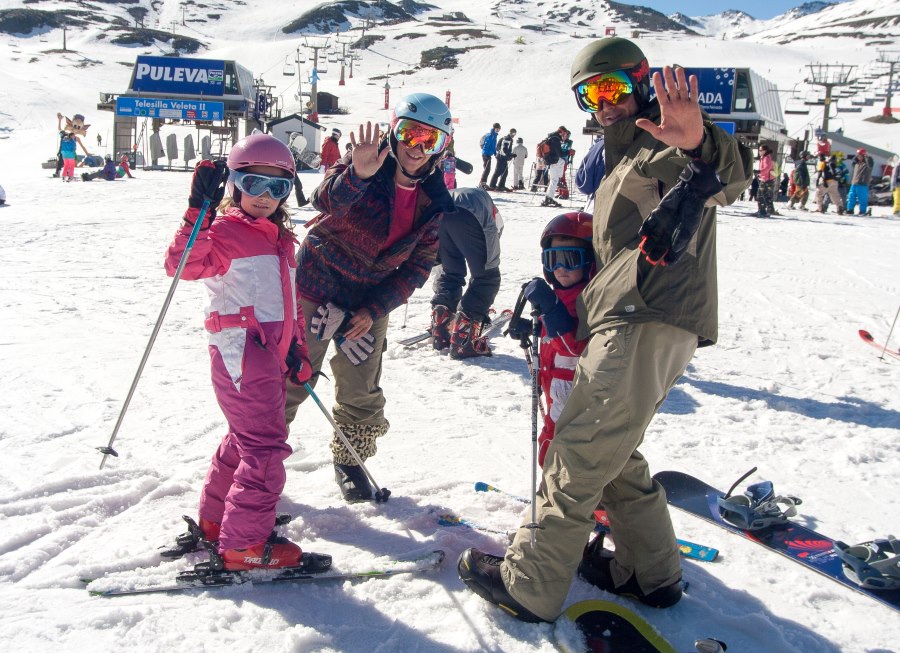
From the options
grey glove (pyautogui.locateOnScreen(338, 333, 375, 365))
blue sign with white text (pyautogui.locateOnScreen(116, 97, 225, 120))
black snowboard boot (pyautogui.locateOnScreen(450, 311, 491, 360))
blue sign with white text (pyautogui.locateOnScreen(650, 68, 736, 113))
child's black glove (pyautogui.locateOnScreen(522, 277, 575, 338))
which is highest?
blue sign with white text (pyautogui.locateOnScreen(650, 68, 736, 113))

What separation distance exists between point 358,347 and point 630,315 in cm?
153

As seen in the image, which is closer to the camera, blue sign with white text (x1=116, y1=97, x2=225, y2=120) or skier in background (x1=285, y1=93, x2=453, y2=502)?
skier in background (x1=285, y1=93, x2=453, y2=502)

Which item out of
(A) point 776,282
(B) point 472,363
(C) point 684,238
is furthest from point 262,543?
(A) point 776,282

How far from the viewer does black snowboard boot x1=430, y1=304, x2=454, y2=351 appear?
633 cm

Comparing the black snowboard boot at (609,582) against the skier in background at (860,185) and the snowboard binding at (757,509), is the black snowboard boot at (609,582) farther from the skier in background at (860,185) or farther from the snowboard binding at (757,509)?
the skier in background at (860,185)

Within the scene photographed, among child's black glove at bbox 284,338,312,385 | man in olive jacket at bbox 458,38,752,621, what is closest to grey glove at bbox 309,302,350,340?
child's black glove at bbox 284,338,312,385

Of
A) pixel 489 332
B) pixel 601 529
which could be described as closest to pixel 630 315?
pixel 601 529

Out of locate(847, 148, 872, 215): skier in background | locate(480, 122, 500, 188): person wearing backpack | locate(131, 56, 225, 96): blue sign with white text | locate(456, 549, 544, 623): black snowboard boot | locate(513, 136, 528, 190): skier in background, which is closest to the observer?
locate(456, 549, 544, 623): black snowboard boot

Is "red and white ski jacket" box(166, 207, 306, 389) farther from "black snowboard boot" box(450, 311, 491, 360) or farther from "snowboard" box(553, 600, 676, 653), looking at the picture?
"black snowboard boot" box(450, 311, 491, 360)

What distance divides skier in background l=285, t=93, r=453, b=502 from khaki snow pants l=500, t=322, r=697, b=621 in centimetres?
123

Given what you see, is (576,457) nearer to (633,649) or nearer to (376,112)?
(633,649)

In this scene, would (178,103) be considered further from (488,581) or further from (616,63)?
(488,581)

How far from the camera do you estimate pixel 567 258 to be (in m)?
2.87

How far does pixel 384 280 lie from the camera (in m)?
3.44
